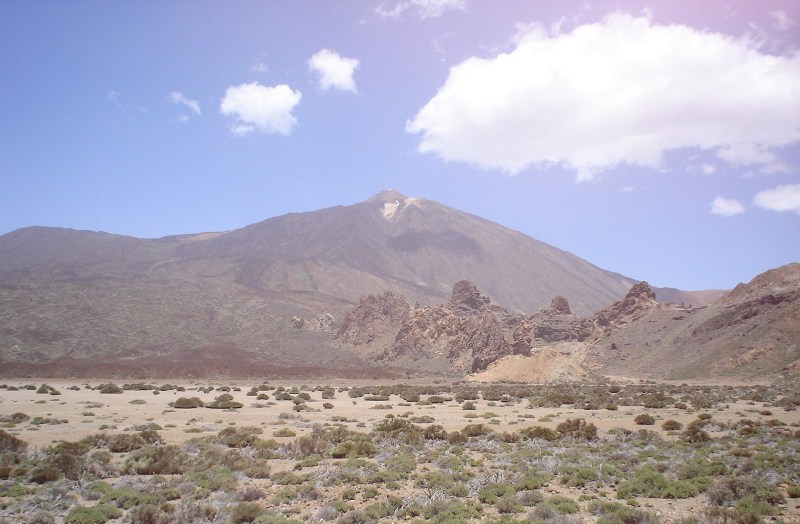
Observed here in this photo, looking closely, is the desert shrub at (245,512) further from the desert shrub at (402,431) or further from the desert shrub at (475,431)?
the desert shrub at (475,431)

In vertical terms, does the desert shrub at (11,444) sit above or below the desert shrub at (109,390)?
above

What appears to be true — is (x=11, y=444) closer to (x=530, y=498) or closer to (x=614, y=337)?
(x=530, y=498)

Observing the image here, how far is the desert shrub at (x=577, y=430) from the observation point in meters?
18.9

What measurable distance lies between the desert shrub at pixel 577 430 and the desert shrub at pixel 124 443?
50.3 feet

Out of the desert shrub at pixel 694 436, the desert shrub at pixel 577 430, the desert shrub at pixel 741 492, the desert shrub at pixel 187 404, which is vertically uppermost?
the desert shrub at pixel 741 492

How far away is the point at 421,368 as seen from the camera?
78.4 metres

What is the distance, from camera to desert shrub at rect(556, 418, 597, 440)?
18.9m

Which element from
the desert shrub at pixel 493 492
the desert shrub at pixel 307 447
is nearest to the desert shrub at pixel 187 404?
the desert shrub at pixel 307 447

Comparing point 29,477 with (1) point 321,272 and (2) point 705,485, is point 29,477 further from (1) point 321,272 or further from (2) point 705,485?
(1) point 321,272

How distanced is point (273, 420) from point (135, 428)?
618cm

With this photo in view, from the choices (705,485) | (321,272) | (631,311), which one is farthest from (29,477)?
(321,272)

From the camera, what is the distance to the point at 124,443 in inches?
642

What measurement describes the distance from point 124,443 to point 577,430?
16.5 m

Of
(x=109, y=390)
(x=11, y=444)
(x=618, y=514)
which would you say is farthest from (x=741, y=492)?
(x=109, y=390)
